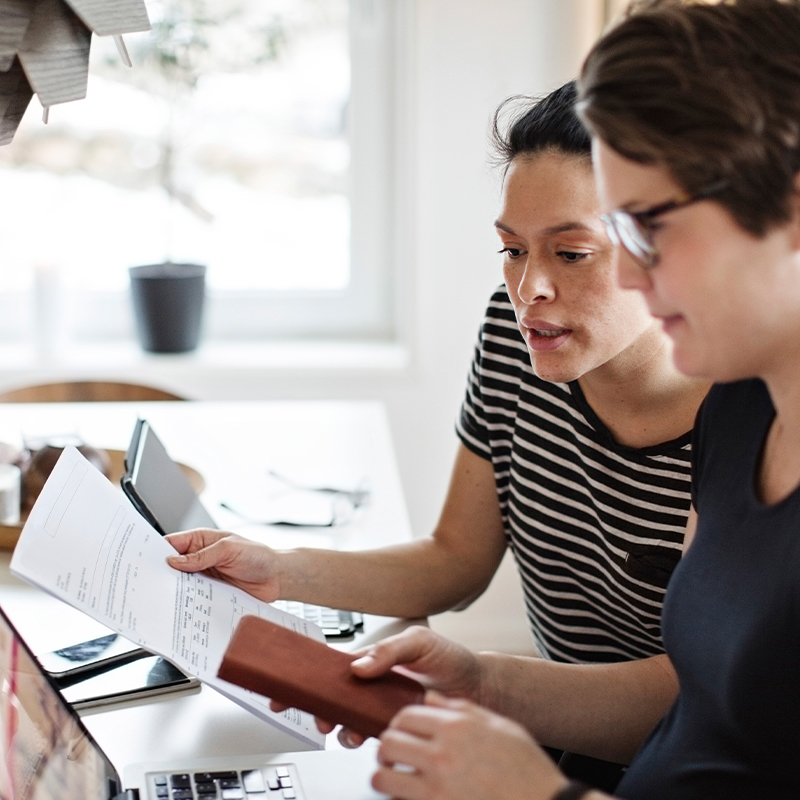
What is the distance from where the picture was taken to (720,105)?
2.42 ft

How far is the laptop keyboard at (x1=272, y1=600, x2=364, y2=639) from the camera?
129 centimetres

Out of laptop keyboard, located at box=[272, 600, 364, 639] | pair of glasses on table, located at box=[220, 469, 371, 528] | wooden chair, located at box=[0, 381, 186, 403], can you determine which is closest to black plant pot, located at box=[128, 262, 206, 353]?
wooden chair, located at box=[0, 381, 186, 403]

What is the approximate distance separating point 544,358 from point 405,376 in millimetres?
1475

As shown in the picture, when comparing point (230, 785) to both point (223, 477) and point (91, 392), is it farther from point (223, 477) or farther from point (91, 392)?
point (91, 392)

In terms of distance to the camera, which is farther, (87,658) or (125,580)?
(87,658)

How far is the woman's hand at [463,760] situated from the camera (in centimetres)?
72

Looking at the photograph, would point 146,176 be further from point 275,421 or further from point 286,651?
point 286,651

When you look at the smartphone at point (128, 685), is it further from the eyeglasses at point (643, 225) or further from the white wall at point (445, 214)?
the white wall at point (445, 214)

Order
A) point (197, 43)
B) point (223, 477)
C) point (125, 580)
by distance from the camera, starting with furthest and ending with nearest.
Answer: point (197, 43) → point (223, 477) → point (125, 580)

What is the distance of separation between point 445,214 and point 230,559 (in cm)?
158

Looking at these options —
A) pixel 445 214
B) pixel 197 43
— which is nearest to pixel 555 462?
pixel 445 214

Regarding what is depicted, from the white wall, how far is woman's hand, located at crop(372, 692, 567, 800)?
6.39 ft

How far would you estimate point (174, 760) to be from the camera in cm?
99

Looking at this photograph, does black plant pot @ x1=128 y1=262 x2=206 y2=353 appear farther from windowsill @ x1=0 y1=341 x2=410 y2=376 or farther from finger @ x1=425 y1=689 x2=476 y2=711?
finger @ x1=425 y1=689 x2=476 y2=711
